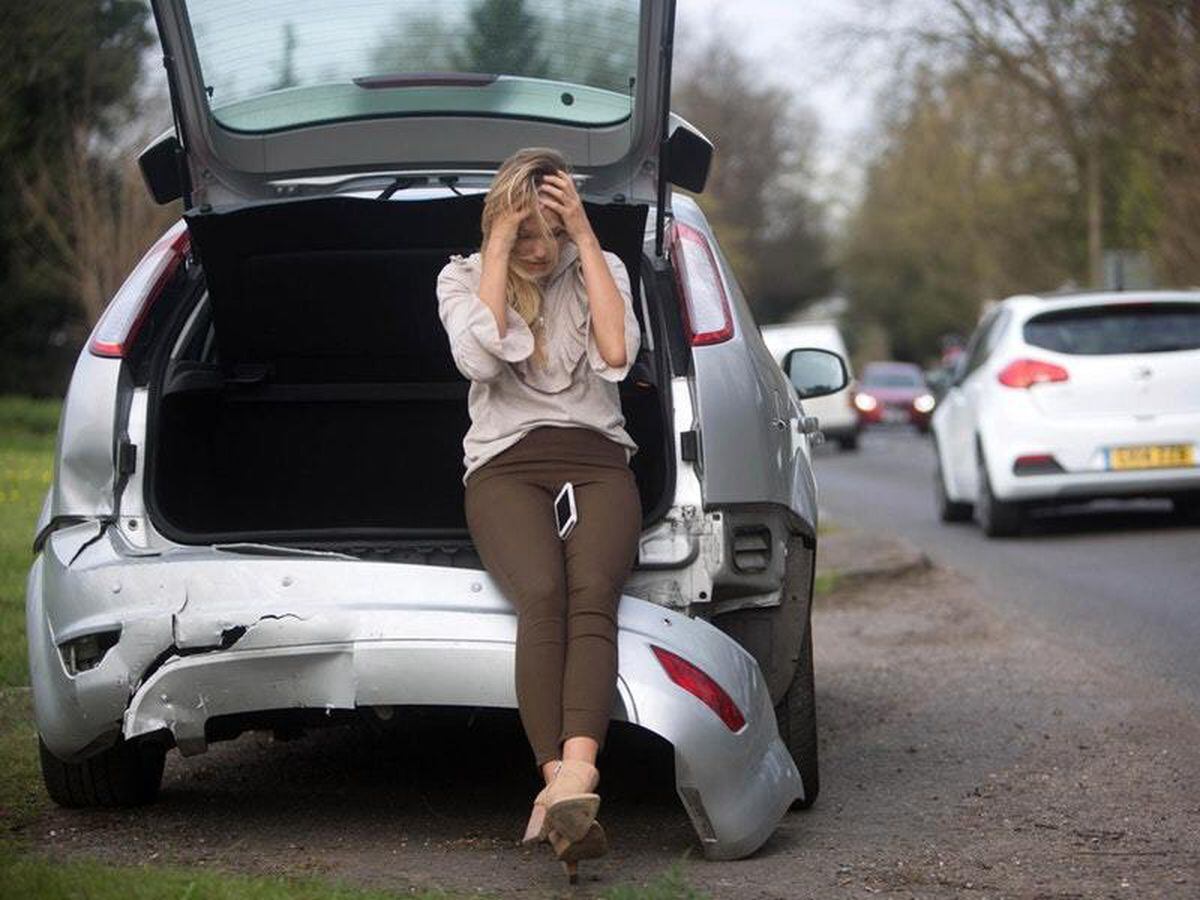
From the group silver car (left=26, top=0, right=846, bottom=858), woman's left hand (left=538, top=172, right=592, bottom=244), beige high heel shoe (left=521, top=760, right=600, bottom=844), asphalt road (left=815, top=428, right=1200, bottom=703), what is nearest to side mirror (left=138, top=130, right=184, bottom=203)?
silver car (left=26, top=0, right=846, bottom=858)

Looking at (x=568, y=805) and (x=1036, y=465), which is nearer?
(x=568, y=805)

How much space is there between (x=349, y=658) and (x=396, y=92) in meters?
1.75

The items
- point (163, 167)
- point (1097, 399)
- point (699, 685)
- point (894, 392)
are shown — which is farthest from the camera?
point (894, 392)

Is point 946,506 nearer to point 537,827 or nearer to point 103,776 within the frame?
point 103,776

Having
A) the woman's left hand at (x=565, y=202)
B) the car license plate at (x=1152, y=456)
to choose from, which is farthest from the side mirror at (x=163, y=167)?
the car license plate at (x=1152, y=456)

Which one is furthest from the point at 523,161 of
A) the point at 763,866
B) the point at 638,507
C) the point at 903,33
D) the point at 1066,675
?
the point at 903,33

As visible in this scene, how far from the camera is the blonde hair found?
5.71 m

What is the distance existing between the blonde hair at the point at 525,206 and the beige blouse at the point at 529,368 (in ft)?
0.11

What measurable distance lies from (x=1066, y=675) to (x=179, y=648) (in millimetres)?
4324

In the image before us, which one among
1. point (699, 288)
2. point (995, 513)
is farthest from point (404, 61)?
point (995, 513)

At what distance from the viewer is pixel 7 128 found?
25562 mm

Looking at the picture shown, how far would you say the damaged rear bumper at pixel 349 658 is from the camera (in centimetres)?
533

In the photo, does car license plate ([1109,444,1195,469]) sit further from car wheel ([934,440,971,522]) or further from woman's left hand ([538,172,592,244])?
woman's left hand ([538,172,592,244])

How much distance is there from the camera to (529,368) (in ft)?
19.0
